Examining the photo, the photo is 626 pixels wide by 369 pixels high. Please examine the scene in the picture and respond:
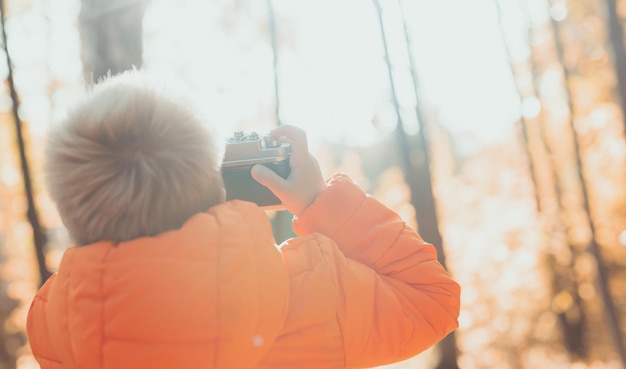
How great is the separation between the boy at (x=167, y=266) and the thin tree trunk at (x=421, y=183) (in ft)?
20.1

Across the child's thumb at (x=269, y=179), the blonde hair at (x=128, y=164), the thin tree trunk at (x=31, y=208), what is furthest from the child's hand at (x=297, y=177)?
the thin tree trunk at (x=31, y=208)

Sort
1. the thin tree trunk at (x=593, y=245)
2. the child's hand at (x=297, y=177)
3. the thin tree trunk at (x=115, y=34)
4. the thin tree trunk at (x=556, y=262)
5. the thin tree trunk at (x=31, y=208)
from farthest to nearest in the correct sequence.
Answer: the thin tree trunk at (x=556, y=262)
the thin tree trunk at (x=593, y=245)
the thin tree trunk at (x=31, y=208)
the thin tree trunk at (x=115, y=34)
the child's hand at (x=297, y=177)

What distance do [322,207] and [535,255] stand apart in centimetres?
1220

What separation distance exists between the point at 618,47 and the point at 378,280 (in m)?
6.86

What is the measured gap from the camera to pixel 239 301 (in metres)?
1.05

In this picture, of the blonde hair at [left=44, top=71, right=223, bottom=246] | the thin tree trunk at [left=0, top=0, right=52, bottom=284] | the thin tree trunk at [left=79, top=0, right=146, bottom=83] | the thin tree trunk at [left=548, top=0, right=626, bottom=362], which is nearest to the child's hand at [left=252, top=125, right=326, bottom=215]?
the blonde hair at [left=44, top=71, right=223, bottom=246]

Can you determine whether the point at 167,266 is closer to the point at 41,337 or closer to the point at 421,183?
the point at 41,337

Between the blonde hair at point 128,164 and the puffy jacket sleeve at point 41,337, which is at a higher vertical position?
the blonde hair at point 128,164

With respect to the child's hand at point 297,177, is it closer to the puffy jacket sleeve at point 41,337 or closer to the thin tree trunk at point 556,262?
the puffy jacket sleeve at point 41,337

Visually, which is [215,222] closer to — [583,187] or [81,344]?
[81,344]

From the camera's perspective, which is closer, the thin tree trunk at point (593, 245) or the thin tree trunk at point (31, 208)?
the thin tree trunk at point (31, 208)

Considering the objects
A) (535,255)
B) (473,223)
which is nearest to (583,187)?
(535,255)

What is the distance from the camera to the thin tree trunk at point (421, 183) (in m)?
7.33

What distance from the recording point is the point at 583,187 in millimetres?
10086
